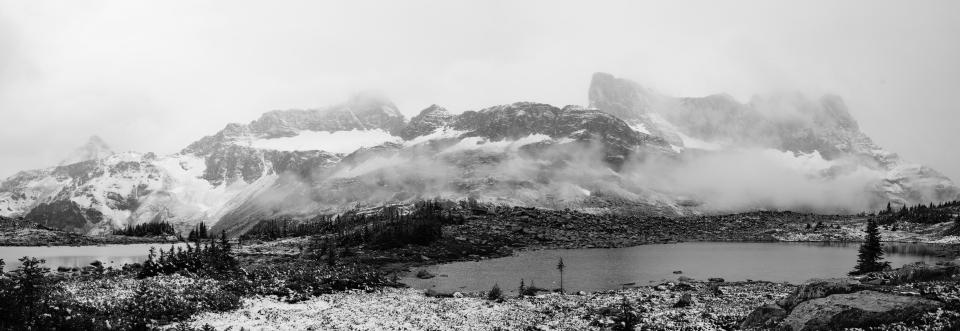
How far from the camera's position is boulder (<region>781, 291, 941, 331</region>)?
25.8 meters

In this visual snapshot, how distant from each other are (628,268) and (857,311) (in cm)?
6415

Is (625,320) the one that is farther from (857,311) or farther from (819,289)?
(857,311)

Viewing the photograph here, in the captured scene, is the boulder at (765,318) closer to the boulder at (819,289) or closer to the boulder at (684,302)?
the boulder at (819,289)

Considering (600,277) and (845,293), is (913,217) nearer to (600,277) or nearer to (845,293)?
(600,277)

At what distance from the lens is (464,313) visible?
42.1 m

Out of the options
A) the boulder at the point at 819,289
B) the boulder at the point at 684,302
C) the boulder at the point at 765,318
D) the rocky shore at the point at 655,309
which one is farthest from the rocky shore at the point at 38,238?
the boulder at the point at 819,289

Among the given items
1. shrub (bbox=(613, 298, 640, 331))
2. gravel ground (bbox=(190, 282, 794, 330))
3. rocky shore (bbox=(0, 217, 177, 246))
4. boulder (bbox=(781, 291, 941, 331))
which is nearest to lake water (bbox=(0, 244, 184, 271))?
rocky shore (bbox=(0, 217, 177, 246))

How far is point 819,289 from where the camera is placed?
30641mm

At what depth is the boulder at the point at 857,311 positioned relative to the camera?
25.8 m

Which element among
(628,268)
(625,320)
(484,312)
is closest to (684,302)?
(625,320)

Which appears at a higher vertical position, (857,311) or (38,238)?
(857,311)

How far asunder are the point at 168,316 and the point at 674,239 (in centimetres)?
15649

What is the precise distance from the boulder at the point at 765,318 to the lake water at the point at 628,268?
3084 centimetres

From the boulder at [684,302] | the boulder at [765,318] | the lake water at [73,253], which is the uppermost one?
the boulder at [765,318]
